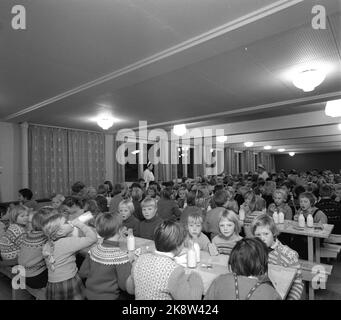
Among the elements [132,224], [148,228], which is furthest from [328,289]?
[132,224]

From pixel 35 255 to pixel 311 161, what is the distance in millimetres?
20644

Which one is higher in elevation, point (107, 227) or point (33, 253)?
point (107, 227)

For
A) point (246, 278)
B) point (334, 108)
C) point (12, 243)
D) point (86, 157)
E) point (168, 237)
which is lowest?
point (12, 243)

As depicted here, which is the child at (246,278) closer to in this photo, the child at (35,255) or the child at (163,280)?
the child at (163,280)

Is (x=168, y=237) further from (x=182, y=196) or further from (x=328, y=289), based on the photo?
(x=182, y=196)

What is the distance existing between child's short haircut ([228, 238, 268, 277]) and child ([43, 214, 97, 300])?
1269 millimetres

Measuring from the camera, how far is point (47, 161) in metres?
6.47

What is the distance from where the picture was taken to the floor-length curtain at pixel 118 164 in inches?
328

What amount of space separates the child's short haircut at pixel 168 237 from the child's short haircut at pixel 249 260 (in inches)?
14.7

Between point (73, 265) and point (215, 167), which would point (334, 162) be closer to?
point (215, 167)

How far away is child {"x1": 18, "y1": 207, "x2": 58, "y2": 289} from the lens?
2193mm

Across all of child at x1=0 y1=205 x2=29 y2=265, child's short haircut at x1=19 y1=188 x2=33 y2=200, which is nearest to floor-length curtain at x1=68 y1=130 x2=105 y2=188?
child's short haircut at x1=19 y1=188 x2=33 y2=200

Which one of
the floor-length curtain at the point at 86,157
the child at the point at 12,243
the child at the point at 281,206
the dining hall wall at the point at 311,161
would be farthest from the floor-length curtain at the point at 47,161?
the dining hall wall at the point at 311,161

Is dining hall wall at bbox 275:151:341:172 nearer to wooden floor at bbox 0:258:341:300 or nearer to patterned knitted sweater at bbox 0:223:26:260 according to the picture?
wooden floor at bbox 0:258:341:300
